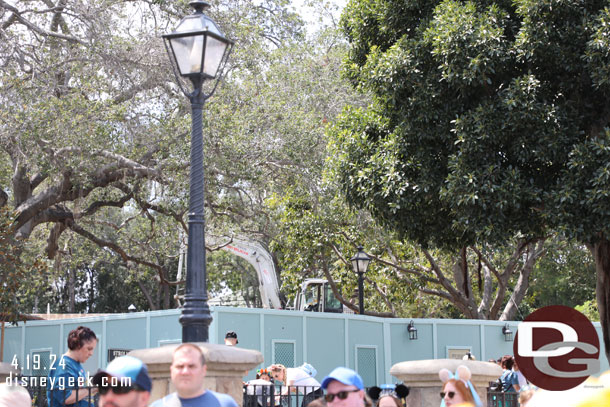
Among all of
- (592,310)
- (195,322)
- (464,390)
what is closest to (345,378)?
(464,390)

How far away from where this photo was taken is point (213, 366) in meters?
6.45

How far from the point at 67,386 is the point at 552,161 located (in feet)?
26.9

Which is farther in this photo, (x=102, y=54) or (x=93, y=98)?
(x=93, y=98)

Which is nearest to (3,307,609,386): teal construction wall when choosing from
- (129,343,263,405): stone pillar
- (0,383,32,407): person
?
(129,343,263,405): stone pillar

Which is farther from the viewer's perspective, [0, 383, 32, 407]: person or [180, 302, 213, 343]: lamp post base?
[180, 302, 213, 343]: lamp post base

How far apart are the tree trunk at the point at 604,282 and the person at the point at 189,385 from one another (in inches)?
357

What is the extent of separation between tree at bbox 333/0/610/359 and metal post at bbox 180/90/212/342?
218 inches

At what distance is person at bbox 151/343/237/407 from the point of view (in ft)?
16.5

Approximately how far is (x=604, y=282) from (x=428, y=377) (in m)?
5.25

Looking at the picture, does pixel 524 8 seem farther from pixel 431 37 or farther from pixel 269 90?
pixel 269 90

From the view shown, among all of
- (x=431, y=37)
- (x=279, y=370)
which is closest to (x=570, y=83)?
(x=431, y=37)

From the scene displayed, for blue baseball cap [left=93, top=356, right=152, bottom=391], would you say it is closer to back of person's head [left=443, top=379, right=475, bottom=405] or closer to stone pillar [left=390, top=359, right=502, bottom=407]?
back of person's head [left=443, top=379, right=475, bottom=405]

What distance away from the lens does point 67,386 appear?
6.66 meters

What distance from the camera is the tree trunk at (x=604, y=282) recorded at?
12469 millimetres
